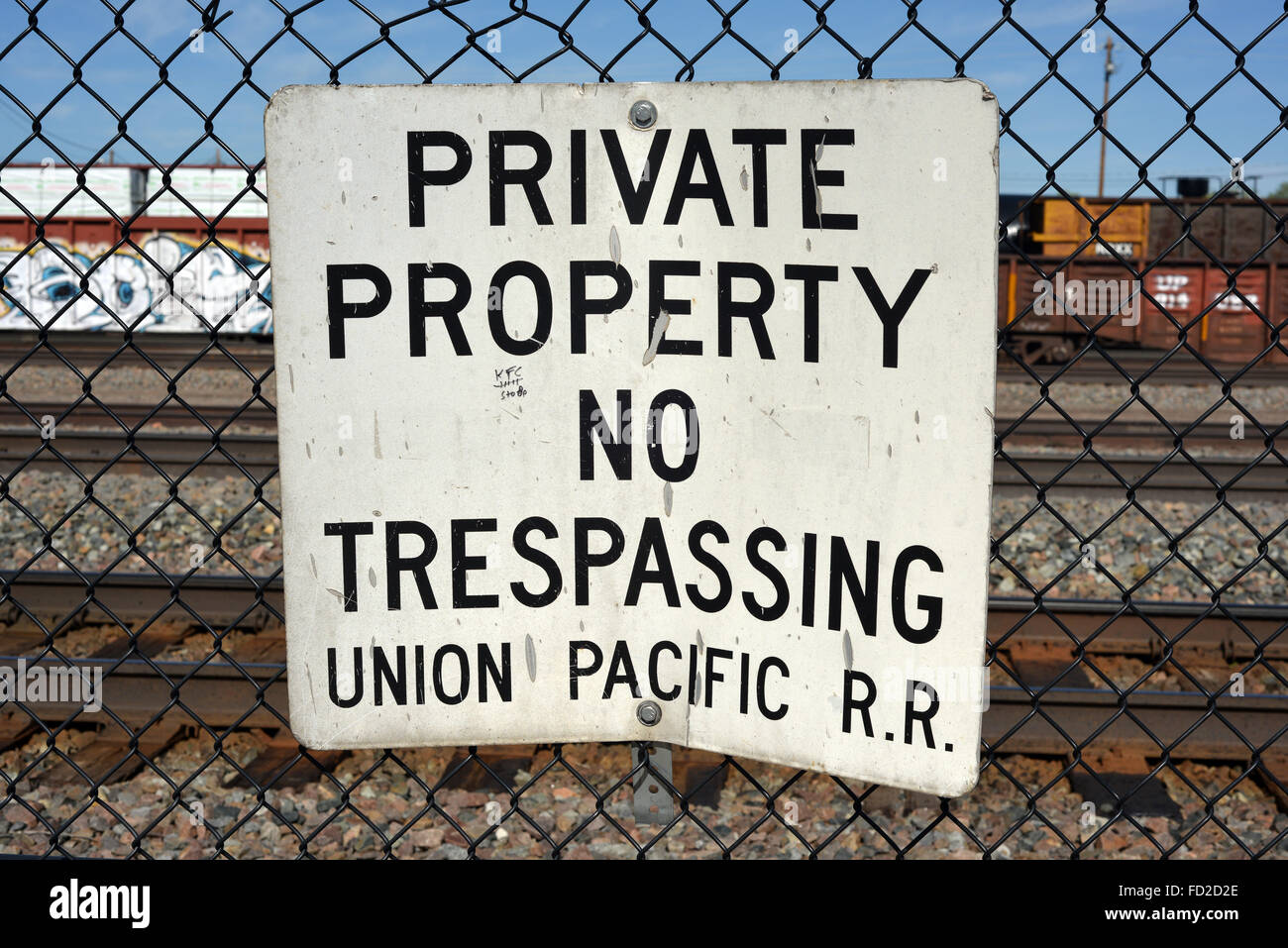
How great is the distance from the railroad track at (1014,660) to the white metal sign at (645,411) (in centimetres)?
181

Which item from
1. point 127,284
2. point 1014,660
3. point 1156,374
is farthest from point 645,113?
point 127,284

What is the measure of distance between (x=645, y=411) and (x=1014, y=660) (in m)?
3.59

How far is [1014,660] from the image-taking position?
4.75m

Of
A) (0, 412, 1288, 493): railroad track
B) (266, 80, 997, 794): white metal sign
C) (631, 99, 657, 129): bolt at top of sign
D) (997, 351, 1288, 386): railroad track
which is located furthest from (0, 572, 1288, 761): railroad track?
(997, 351, 1288, 386): railroad track

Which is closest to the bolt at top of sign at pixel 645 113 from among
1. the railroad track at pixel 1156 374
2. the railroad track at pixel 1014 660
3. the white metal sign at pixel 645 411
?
the white metal sign at pixel 645 411

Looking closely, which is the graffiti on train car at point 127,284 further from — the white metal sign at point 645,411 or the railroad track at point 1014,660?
the white metal sign at point 645,411

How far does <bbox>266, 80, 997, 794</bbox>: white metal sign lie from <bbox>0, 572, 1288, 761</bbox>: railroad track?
1813 millimetres

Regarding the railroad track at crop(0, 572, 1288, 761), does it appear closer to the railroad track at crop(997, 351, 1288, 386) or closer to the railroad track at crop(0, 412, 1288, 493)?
the railroad track at crop(0, 412, 1288, 493)

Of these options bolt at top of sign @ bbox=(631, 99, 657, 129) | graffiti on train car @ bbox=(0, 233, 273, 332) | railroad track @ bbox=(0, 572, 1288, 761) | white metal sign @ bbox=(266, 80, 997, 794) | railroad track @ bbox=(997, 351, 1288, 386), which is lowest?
railroad track @ bbox=(0, 572, 1288, 761)

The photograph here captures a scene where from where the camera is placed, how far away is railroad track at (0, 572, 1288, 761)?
3.92 m

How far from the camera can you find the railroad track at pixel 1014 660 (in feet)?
12.9
